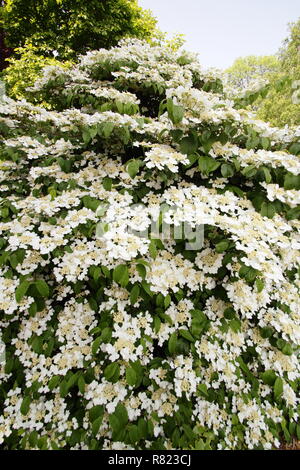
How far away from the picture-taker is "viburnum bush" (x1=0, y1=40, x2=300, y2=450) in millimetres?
1488

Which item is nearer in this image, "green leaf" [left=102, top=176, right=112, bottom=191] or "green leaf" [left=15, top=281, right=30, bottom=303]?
"green leaf" [left=15, top=281, right=30, bottom=303]

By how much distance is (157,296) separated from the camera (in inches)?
60.2

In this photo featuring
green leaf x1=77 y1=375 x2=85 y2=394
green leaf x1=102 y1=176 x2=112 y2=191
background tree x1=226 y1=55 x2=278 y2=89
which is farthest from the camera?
background tree x1=226 y1=55 x2=278 y2=89

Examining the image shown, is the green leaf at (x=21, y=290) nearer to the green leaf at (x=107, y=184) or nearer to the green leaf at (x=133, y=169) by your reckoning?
the green leaf at (x=107, y=184)

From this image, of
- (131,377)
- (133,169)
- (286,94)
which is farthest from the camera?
(286,94)

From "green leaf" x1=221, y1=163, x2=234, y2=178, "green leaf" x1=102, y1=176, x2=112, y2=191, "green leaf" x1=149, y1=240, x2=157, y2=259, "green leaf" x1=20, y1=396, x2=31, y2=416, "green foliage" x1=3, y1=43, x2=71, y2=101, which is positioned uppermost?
"green foliage" x1=3, y1=43, x2=71, y2=101

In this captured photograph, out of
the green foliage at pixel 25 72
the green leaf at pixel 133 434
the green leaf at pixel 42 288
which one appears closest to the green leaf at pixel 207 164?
the green leaf at pixel 42 288

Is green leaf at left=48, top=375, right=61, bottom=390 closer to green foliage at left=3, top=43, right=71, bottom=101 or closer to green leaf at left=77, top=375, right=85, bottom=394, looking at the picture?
green leaf at left=77, top=375, right=85, bottom=394

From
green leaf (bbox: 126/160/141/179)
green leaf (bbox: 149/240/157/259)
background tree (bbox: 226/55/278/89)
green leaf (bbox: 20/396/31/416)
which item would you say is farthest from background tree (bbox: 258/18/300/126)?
green leaf (bbox: 20/396/31/416)

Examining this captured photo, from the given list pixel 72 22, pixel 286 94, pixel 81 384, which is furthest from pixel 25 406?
pixel 286 94

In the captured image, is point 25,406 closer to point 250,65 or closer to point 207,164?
point 207,164

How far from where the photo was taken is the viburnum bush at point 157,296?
4.88ft

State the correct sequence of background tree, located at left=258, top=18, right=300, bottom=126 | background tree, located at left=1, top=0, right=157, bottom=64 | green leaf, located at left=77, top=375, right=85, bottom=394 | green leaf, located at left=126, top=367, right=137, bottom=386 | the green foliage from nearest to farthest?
1. green leaf, located at left=126, top=367, right=137, bottom=386
2. green leaf, located at left=77, top=375, right=85, bottom=394
3. the green foliage
4. background tree, located at left=1, top=0, right=157, bottom=64
5. background tree, located at left=258, top=18, right=300, bottom=126

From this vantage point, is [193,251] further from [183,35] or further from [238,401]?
[183,35]
